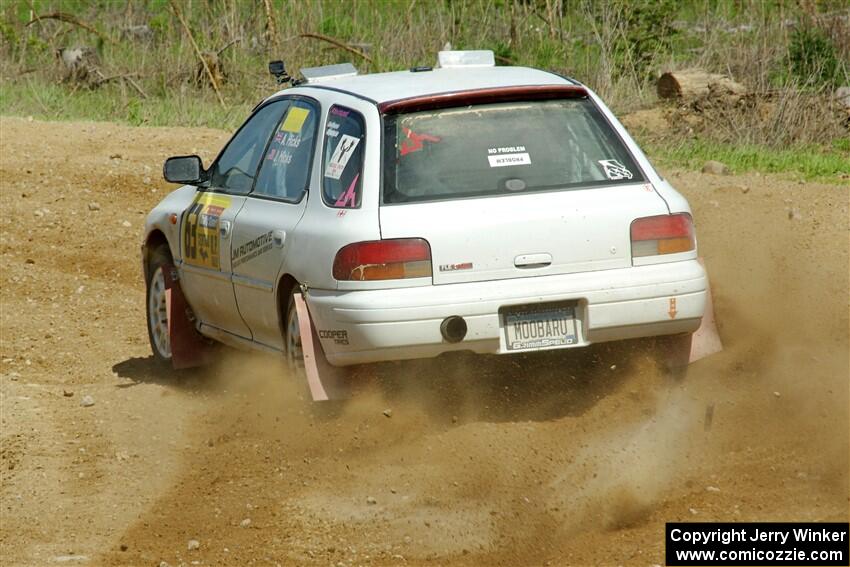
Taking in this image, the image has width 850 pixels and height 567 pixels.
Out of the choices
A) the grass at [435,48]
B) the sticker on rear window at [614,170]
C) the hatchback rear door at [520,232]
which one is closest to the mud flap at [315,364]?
the hatchback rear door at [520,232]

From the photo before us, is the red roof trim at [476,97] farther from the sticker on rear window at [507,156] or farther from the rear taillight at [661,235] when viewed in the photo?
the rear taillight at [661,235]

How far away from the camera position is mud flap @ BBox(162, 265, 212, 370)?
8.65 metres

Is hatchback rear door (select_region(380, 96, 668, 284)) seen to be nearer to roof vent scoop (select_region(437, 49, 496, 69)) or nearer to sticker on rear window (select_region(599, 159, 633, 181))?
sticker on rear window (select_region(599, 159, 633, 181))

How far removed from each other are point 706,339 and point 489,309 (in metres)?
1.30

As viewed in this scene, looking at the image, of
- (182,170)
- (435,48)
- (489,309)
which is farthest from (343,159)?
Answer: (435,48)

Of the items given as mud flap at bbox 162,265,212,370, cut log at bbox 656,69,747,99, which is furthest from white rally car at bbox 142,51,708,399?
cut log at bbox 656,69,747,99

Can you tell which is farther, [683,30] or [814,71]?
[683,30]

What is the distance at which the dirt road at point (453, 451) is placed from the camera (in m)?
5.66

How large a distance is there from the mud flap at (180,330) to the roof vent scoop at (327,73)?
1.63 m

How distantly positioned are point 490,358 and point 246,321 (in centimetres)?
141

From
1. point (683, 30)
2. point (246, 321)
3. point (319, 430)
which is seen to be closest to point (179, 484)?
point (319, 430)

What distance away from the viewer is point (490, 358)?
6973mm

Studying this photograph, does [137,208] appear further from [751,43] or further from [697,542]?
[697,542]

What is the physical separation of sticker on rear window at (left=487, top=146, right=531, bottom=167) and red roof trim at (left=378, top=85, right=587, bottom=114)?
0.93 ft
